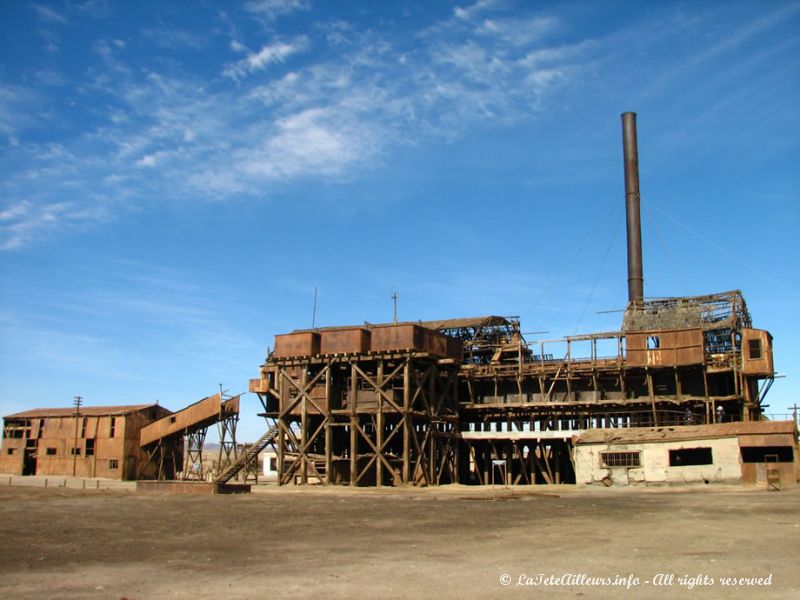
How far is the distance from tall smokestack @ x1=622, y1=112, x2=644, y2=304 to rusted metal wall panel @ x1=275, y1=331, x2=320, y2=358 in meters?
26.0

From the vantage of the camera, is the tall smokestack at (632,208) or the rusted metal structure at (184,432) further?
the tall smokestack at (632,208)

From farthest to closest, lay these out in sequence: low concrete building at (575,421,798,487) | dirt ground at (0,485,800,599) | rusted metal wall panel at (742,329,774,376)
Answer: rusted metal wall panel at (742,329,774,376)
low concrete building at (575,421,798,487)
dirt ground at (0,485,800,599)

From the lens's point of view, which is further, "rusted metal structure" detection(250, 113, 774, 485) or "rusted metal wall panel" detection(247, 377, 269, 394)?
"rusted metal wall panel" detection(247, 377, 269, 394)

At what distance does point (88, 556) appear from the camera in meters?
15.8

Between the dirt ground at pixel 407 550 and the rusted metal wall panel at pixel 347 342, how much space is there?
19.7 m

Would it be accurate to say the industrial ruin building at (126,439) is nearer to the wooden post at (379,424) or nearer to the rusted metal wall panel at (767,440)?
the wooden post at (379,424)

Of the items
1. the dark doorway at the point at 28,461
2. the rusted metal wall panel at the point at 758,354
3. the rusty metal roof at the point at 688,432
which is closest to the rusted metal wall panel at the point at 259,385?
the dark doorway at the point at 28,461

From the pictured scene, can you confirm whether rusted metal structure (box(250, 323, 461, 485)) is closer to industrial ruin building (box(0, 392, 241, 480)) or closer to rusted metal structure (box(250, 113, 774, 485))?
rusted metal structure (box(250, 113, 774, 485))

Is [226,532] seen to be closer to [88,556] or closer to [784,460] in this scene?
[88,556]

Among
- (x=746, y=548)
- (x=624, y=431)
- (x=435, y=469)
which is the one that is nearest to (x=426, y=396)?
(x=435, y=469)

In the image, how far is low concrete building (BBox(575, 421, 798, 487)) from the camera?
35844mm

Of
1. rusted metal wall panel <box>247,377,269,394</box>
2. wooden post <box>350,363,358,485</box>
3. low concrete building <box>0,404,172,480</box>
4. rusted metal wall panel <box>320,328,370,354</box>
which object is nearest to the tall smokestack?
rusted metal wall panel <box>320,328,370,354</box>

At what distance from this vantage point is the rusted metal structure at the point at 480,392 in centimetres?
4778

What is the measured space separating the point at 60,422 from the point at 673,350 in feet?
150
